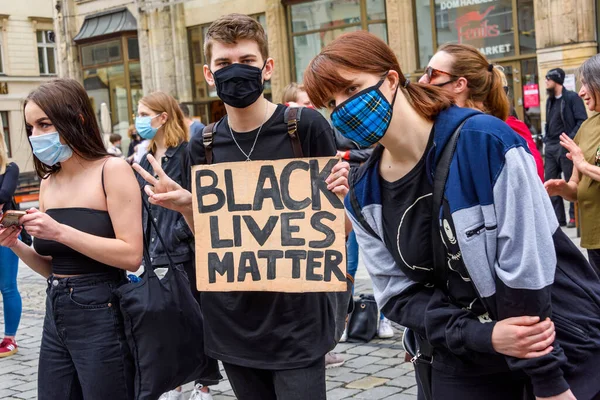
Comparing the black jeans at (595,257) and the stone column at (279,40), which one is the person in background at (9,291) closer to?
the black jeans at (595,257)

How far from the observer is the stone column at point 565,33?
15.5 metres

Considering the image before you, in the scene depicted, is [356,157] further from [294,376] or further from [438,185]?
[438,185]

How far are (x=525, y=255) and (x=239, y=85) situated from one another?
4.86ft

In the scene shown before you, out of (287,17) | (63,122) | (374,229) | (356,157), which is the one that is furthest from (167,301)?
(287,17)

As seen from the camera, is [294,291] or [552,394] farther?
[294,291]

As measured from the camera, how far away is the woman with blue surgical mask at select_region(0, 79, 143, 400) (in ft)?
11.3

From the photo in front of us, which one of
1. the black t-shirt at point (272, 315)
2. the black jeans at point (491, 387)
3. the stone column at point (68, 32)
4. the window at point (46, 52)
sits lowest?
the black jeans at point (491, 387)

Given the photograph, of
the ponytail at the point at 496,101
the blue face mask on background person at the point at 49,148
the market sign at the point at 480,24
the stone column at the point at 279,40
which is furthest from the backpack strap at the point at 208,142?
the stone column at the point at 279,40

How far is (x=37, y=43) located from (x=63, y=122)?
44.5m

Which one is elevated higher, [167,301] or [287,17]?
[287,17]

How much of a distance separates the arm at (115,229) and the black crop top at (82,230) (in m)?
0.05

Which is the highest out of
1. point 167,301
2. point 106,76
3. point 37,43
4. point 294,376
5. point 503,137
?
point 37,43

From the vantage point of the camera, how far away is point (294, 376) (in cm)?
321

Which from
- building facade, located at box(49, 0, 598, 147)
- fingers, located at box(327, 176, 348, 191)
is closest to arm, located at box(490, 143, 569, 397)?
fingers, located at box(327, 176, 348, 191)
